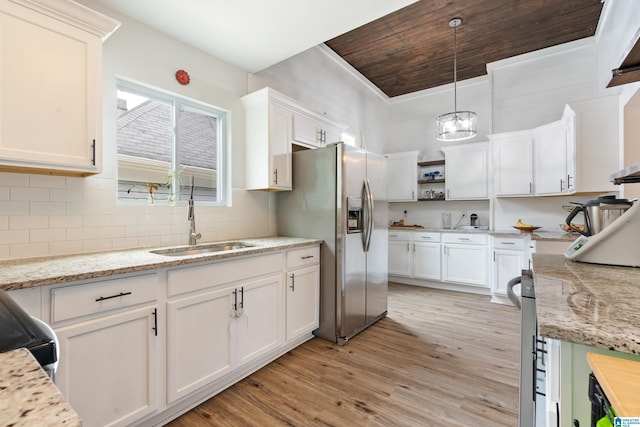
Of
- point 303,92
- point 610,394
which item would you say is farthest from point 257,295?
point 303,92

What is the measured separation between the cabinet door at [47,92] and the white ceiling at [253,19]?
634 mm

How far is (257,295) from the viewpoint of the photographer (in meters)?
2.26

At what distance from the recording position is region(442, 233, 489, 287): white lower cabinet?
4.28 m

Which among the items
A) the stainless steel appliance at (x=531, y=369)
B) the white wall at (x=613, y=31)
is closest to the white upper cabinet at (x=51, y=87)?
the stainless steel appliance at (x=531, y=369)

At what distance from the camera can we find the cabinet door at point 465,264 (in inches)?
169

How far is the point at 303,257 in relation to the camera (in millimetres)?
2715

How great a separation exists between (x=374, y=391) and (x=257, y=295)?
106 cm

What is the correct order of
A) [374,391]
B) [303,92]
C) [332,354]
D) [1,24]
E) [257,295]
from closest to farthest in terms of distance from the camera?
[1,24] → [374,391] → [257,295] → [332,354] → [303,92]

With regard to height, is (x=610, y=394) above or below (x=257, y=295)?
above

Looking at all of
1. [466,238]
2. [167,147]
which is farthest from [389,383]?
[466,238]

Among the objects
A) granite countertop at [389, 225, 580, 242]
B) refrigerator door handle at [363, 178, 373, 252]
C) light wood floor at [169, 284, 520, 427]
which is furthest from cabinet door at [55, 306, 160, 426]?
granite countertop at [389, 225, 580, 242]

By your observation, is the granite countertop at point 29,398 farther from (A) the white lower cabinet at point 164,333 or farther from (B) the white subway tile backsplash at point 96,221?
(B) the white subway tile backsplash at point 96,221

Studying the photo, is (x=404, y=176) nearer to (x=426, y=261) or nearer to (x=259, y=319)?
(x=426, y=261)

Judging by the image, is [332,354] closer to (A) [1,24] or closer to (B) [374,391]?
(B) [374,391]
